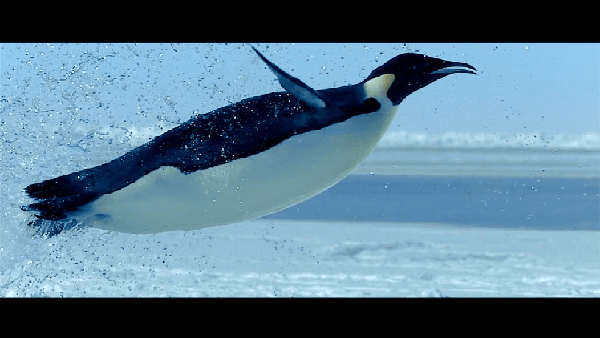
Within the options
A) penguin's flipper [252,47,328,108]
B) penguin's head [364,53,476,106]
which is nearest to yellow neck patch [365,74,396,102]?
penguin's head [364,53,476,106]

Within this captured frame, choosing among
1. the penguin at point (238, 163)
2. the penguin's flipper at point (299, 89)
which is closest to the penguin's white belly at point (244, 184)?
the penguin at point (238, 163)

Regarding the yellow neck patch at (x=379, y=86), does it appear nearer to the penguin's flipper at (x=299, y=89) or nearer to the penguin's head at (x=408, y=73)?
the penguin's head at (x=408, y=73)

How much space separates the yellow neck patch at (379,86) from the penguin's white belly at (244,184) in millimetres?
89

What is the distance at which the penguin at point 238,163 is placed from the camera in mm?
3041

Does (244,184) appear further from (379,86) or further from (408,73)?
(408,73)

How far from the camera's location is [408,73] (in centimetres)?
330

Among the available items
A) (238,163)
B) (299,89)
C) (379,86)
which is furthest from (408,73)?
(238,163)

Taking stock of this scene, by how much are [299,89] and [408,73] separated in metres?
0.67

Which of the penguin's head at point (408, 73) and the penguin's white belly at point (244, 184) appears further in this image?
the penguin's head at point (408, 73)

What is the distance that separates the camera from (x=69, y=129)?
→ 382 centimetres

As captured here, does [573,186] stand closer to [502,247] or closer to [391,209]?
[502,247]

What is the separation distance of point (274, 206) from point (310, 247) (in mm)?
1482

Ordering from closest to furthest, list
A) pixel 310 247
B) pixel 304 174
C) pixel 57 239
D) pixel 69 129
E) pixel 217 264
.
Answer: pixel 304 174 → pixel 57 239 → pixel 69 129 → pixel 217 264 → pixel 310 247

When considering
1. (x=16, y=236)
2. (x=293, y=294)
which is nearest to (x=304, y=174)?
(x=293, y=294)
